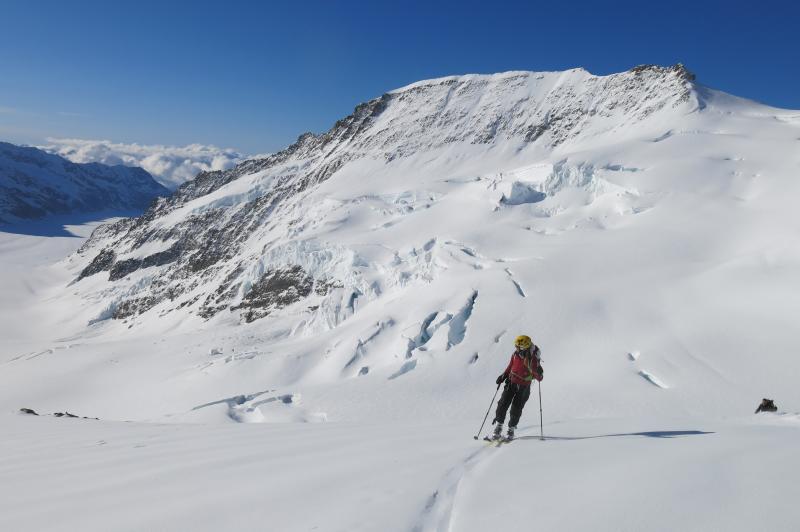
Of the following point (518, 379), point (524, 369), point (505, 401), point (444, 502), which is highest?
point (524, 369)

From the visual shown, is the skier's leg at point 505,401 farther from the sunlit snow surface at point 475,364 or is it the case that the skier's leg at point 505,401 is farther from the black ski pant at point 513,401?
the sunlit snow surface at point 475,364

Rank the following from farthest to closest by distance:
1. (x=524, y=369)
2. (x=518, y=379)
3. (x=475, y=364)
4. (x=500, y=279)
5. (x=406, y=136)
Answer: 1. (x=406, y=136)
2. (x=500, y=279)
3. (x=475, y=364)
4. (x=518, y=379)
5. (x=524, y=369)

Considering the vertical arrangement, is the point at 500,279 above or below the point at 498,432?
above

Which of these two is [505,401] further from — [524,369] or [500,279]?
[500,279]

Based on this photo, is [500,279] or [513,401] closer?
[513,401]

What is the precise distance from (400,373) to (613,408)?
38.6 feet

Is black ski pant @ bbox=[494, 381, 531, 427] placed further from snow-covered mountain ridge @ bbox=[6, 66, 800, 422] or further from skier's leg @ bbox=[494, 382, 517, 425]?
snow-covered mountain ridge @ bbox=[6, 66, 800, 422]

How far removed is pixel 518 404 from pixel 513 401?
0.55 feet

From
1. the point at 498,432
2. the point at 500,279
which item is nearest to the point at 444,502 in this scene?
the point at 498,432

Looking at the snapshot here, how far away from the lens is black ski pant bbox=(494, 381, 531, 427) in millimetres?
9367

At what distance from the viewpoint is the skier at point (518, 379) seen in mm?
9211

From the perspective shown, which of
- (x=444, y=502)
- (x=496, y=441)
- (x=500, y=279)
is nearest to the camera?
(x=444, y=502)

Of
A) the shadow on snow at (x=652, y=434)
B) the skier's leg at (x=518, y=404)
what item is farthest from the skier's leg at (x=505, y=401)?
the shadow on snow at (x=652, y=434)

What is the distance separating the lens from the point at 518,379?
31.4 ft
